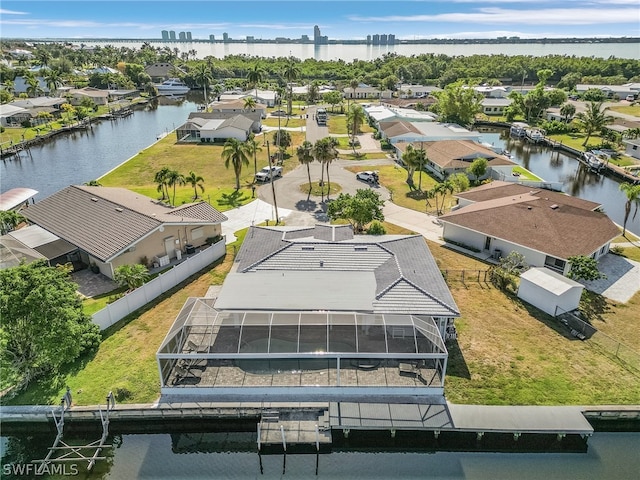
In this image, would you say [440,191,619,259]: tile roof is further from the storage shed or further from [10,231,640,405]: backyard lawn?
[10,231,640,405]: backyard lawn

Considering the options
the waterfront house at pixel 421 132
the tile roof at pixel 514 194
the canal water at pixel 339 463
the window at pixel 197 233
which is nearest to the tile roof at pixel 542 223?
the tile roof at pixel 514 194

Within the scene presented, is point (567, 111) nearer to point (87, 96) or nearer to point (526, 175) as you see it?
point (526, 175)

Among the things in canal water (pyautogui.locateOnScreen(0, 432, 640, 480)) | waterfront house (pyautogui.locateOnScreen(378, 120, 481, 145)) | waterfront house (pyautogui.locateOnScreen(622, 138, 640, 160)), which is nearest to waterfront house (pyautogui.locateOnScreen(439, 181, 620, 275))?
canal water (pyautogui.locateOnScreen(0, 432, 640, 480))

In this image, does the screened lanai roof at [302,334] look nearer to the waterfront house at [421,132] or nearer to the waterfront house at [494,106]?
the waterfront house at [421,132]

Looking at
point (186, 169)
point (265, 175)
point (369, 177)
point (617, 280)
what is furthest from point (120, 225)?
point (617, 280)

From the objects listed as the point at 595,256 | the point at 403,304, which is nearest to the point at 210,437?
the point at 403,304

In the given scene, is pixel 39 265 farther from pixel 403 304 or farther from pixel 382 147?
pixel 382 147
